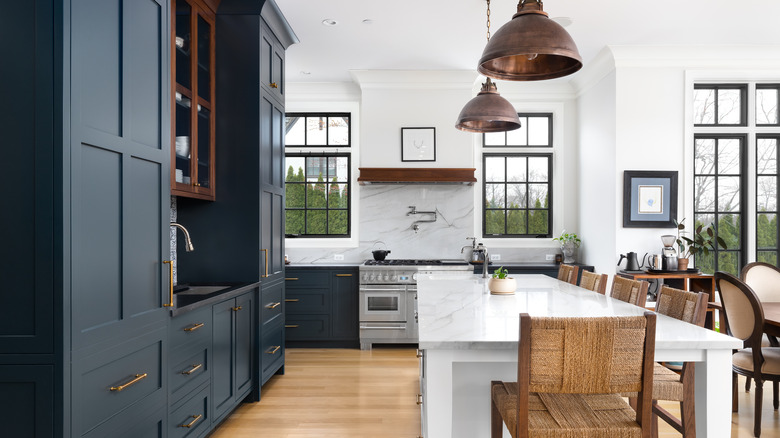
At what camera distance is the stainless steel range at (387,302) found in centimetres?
505

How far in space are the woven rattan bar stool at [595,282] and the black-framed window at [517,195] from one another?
2.23 m

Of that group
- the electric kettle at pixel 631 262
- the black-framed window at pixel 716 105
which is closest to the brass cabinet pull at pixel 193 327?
the electric kettle at pixel 631 262

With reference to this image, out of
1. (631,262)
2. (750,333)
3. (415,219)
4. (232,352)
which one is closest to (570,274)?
(631,262)

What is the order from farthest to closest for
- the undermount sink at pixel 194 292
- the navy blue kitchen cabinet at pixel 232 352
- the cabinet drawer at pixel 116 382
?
the navy blue kitchen cabinet at pixel 232 352
the undermount sink at pixel 194 292
the cabinet drawer at pixel 116 382

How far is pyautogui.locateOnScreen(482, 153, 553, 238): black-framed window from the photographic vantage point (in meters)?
5.87

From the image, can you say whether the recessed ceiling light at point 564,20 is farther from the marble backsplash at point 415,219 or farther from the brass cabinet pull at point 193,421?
the brass cabinet pull at point 193,421

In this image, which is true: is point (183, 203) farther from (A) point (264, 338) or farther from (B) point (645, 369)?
(B) point (645, 369)

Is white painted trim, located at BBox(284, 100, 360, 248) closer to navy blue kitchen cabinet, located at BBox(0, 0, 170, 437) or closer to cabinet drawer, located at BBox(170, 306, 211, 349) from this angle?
cabinet drawer, located at BBox(170, 306, 211, 349)

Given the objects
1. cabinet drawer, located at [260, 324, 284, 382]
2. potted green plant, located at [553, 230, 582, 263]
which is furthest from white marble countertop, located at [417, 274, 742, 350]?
potted green plant, located at [553, 230, 582, 263]

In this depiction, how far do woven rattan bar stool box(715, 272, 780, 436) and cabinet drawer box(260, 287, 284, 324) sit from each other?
3068 mm

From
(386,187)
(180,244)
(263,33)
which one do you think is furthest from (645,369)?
(386,187)

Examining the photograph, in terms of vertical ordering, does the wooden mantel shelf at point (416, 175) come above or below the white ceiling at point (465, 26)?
below

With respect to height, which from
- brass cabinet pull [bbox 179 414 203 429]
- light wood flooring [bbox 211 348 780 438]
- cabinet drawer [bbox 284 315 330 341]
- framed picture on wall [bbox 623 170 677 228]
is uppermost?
framed picture on wall [bbox 623 170 677 228]

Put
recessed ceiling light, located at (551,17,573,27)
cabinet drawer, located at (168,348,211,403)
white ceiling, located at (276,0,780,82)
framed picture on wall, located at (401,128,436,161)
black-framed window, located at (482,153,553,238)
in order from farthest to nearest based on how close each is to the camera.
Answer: black-framed window, located at (482,153,553,238), framed picture on wall, located at (401,128,436,161), recessed ceiling light, located at (551,17,573,27), white ceiling, located at (276,0,780,82), cabinet drawer, located at (168,348,211,403)
